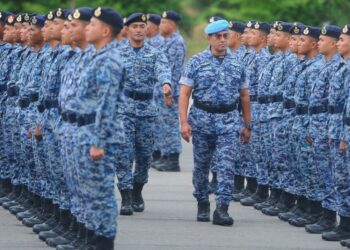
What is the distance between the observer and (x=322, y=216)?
52.2 ft

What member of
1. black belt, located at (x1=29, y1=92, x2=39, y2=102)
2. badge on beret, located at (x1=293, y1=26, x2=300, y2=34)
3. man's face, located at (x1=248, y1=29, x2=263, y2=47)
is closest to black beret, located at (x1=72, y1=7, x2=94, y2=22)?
black belt, located at (x1=29, y1=92, x2=39, y2=102)

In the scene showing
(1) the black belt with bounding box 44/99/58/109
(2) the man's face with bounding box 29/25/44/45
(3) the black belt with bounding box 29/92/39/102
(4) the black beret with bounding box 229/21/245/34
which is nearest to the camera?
(1) the black belt with bounding box 44/99/58/109

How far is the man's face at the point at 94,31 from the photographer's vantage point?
13156 mm

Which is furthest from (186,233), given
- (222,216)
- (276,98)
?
(276,98)

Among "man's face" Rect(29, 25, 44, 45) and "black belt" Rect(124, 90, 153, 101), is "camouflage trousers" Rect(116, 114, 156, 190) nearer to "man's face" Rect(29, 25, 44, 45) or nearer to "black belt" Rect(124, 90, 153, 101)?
"black belt" Rect(124, 90, 153, 101)

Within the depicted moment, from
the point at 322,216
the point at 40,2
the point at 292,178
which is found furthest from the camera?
the point at 40,2

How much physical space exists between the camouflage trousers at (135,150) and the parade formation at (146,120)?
0.04ft

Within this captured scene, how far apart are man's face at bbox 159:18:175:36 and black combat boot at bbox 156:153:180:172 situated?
188cm

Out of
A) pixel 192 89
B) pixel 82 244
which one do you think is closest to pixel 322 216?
pixel 192 89

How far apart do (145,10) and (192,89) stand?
156 feet

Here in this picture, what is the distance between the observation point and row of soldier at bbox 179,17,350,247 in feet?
49.7

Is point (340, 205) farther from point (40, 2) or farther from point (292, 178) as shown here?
point (40, 2)

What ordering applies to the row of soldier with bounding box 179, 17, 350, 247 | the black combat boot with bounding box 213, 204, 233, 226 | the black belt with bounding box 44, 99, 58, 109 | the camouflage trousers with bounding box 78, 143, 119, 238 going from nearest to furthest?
the camouflage trousers with bounding box 78, 143, 119, 238 → the black belt with bounding box 44, 99, 58, 109 → the row of soldier with bounding box 179, 17, 350, 247 → the black combat boot with bounding box 213, 204, 233, 226

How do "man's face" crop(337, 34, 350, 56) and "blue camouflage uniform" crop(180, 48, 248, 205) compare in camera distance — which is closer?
"man's face" crop(337, 34, 350, 56)
